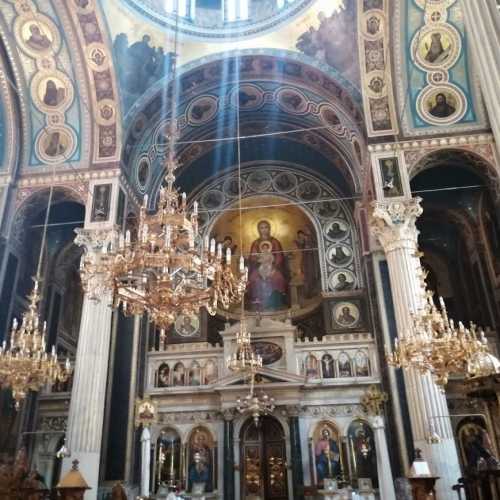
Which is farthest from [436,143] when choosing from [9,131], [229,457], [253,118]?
[9,131]

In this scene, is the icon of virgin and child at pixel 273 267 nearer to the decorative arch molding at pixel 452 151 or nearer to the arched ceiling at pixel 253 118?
the arched ceiling at pixel 253 118

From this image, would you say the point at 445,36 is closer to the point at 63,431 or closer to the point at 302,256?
the point at 302,256

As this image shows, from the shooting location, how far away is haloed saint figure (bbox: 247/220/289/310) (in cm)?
1453

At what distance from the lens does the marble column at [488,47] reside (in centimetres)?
489

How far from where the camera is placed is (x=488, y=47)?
5020 millimetres

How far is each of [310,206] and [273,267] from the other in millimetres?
2047

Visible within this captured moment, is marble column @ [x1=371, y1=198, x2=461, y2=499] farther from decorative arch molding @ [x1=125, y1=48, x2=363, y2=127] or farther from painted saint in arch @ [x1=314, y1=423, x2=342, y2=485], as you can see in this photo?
painted saint in arch @ [x1=314, y1=423, x2=342, y2=485]

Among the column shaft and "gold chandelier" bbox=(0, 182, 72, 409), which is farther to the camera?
the column shaft

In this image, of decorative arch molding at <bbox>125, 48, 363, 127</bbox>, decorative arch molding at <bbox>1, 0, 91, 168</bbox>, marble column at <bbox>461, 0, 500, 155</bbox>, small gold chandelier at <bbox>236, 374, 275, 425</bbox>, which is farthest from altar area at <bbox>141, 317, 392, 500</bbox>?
marble column at <bbox>461, 0, 500, 155</bbox>

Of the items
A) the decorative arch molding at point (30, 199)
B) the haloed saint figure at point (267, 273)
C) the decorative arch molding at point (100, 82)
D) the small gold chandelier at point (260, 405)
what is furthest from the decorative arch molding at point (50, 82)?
the small gold chandelier at point (260, 405)

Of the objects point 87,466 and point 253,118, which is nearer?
point 87,466

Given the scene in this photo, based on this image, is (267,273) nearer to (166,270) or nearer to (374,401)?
(374,401)

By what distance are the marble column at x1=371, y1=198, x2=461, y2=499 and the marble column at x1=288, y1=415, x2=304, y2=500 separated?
11.2 ft

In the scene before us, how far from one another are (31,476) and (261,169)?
449 inches
